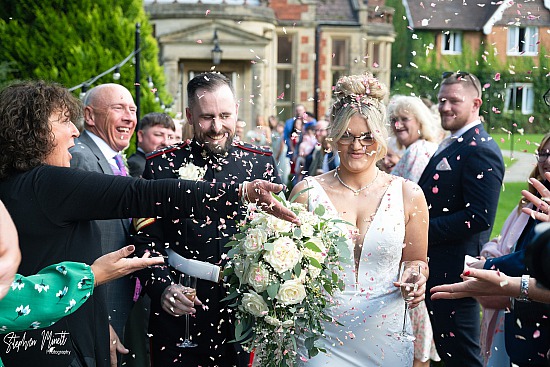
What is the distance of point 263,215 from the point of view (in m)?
3.91

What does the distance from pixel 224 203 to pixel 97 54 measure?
24.4 ft

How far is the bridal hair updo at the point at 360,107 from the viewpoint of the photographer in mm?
4473

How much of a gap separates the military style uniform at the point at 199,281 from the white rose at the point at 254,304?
0.67 metres

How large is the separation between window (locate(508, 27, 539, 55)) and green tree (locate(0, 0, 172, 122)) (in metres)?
5.28

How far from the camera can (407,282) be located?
417cm

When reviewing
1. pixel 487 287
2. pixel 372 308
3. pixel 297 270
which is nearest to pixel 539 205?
pixel 487 287

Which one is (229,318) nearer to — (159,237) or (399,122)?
(159,237)

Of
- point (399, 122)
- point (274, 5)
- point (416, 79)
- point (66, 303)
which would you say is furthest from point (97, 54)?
point (416, 79)

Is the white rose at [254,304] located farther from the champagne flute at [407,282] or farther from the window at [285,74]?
the window at [285,74]

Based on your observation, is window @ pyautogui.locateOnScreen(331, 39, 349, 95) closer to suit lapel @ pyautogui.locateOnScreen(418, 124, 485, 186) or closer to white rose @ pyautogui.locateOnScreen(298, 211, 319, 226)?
suit lapel @ pyautogui.locateOnScreen(418, 124, 485, 186)

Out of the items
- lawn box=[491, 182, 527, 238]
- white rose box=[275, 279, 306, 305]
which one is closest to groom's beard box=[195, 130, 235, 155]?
white rose box=[275, 279, 306, 305]

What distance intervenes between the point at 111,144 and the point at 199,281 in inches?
57.5

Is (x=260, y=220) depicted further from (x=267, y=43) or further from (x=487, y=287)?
(x=267, y=43)

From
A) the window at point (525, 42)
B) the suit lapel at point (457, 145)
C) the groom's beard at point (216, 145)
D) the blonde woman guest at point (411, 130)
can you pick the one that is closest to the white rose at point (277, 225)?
the groom's beard at point (216, 145)
